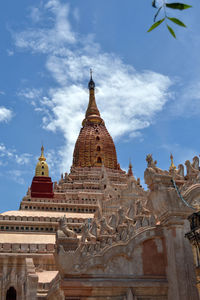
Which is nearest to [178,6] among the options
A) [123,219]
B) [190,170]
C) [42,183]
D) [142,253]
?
[142,253]

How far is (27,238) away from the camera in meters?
35.0

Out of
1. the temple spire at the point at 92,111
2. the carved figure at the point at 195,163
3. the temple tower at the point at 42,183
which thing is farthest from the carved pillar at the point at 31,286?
the temple spire at the point at 92,111

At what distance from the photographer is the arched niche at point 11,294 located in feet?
91.5

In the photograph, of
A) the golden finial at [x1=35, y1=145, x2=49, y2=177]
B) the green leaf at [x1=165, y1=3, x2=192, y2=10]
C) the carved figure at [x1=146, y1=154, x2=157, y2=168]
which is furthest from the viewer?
the golden finial at [x1=35, y1=145, x2=49, y2=177]

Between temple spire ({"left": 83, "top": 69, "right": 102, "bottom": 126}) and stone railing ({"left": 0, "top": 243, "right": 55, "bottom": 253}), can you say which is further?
temple spire ({"left": 83, "top": 69, "right": 102, "bottom": 126})

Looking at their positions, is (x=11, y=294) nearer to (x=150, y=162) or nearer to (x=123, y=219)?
(x=123, y=219)

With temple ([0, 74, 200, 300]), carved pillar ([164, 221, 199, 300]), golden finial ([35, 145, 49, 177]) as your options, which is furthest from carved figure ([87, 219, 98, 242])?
golden finial ([35, 145, 49, 177])

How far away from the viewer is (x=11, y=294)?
92.0ft

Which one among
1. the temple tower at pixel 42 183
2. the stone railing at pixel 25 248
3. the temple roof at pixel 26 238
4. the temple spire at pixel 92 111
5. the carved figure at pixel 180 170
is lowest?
the stone railing at pixel 25 248

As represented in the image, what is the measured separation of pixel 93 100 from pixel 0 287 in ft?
188

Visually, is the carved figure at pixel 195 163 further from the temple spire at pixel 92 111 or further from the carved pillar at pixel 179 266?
the temple spire at pixel 92 111

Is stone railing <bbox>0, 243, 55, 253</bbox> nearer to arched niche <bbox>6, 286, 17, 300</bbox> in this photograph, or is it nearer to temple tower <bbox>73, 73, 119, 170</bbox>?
arched niche <bbox>6, 286, 17, 300</bbox>

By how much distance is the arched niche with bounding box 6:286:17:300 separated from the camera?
27.9 m

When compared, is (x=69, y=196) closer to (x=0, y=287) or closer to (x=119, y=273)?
(x=0, y=287)
